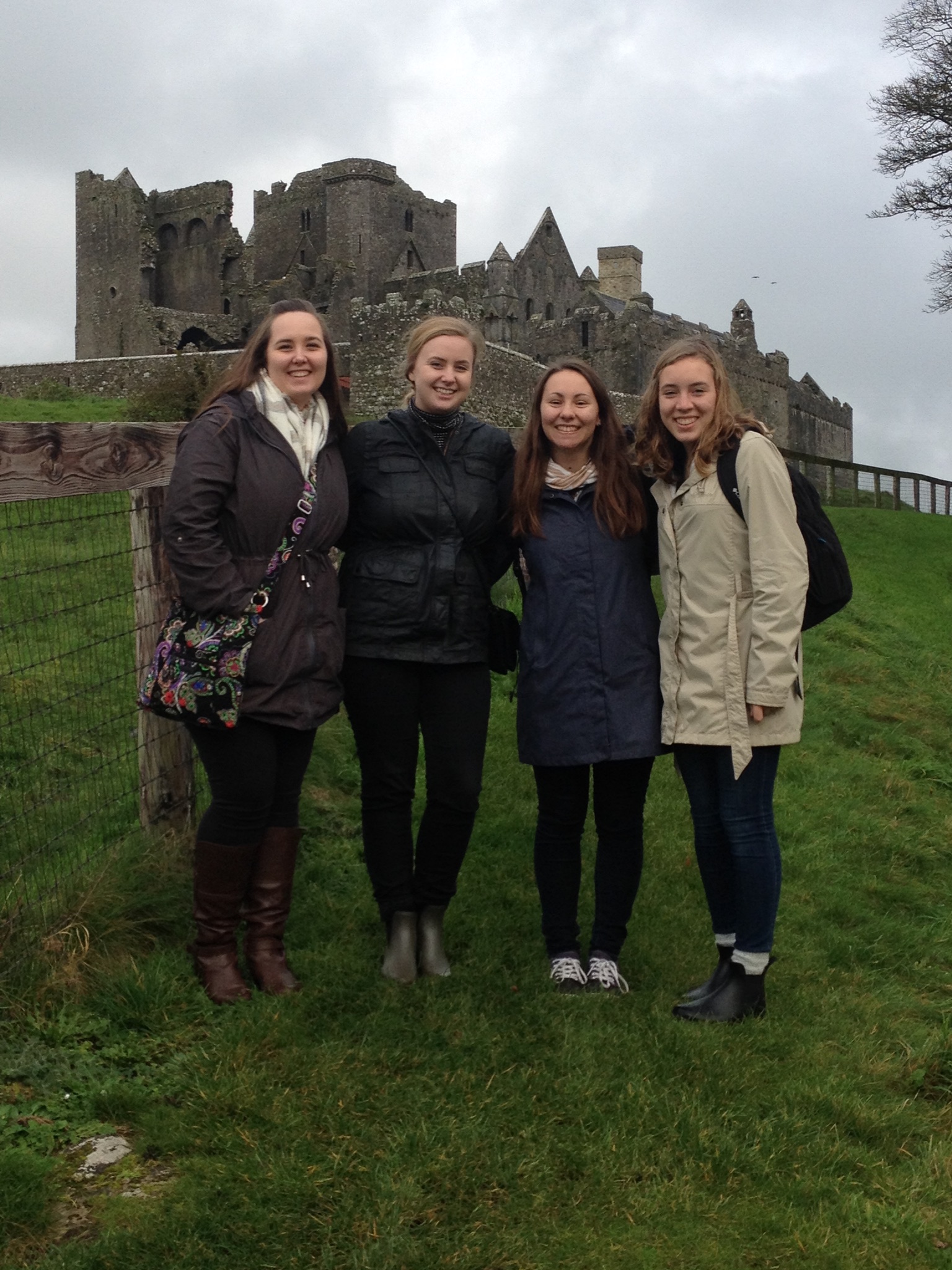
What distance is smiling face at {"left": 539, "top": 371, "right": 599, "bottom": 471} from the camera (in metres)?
4.44

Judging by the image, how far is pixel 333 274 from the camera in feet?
136

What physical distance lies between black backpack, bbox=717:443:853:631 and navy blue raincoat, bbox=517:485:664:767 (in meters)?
0.43

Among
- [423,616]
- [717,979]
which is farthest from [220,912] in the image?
[717,979]

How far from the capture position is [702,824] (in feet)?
14.9

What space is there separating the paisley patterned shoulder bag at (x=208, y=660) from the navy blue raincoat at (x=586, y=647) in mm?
980

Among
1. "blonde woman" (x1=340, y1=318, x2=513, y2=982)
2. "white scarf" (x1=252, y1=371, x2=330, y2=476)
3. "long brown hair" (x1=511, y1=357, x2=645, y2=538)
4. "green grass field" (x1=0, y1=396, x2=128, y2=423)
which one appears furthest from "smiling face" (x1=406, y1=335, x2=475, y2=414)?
"green grass field" (x1=0, y1=396, x2=128, y2=423)

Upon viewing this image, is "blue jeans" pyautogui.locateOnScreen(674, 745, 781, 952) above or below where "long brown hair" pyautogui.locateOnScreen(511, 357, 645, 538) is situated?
below

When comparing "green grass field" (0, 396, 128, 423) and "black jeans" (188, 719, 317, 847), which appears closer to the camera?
"black jeans" (188, 719, 317, 847)

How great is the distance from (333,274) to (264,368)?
39046mm

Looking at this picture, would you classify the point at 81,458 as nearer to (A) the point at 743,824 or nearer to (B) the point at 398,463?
(B) the point at 398,463

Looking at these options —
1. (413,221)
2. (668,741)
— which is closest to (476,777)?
(668,741)

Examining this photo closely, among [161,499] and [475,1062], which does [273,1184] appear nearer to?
[475,1062]

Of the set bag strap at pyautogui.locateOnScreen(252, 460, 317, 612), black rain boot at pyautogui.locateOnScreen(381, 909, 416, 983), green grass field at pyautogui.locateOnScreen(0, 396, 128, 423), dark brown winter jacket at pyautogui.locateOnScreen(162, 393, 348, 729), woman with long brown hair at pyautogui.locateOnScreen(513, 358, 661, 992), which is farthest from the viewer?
green grass field at pyautogui.locateOnScreen(0, 396, 128, 423)

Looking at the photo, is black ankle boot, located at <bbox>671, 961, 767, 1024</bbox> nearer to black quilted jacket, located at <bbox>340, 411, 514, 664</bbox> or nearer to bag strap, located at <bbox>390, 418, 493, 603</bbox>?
black quilted jacket, located at <bbox>340, 411, 514, 664</bbox>
